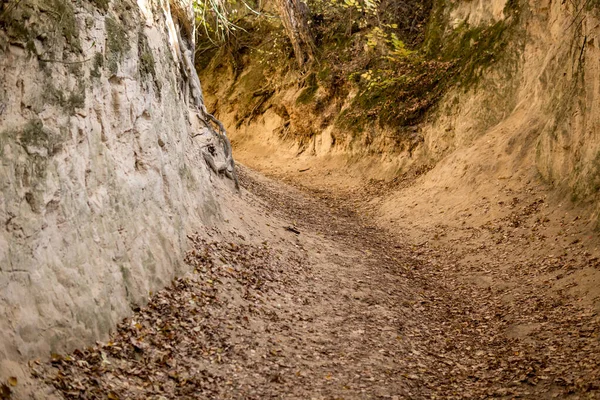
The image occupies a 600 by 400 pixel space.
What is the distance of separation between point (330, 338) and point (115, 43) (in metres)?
4.95

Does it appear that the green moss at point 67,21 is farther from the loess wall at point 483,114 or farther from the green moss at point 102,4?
the loess wall at point 483,114

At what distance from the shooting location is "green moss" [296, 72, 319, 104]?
21.3 meters

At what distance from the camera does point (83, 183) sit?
6.83 metres

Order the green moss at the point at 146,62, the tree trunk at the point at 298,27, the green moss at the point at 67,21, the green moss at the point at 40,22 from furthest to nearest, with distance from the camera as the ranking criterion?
1. the tree trunk at the point at 298,27
2. the green moss at the point at 146,62
3. the green moss at the point at 67,21
4. the green moss at the point at 40,22

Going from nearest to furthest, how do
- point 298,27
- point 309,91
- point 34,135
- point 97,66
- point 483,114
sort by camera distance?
1. point 34,135
2. point 97,66
3. point 483,114
4. point 298,27
5. point 309,91

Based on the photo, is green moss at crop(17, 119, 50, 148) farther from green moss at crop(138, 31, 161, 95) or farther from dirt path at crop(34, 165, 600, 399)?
green moss at crop(138, 31, 161, 95)

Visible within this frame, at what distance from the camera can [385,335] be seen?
7996 millimetres

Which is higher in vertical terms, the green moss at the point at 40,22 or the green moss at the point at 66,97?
the green moss at the point at 40,22

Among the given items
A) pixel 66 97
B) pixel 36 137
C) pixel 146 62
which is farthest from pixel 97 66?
pixel 36 137

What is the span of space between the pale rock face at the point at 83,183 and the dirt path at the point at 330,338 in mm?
393

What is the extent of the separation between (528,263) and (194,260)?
556cm

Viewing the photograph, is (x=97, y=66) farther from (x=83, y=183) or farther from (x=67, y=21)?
(x=83, y=183)

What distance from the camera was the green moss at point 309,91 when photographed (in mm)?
21312

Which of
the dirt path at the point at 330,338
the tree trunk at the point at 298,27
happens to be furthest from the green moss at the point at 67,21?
the tree trunk at the point at 298,27
